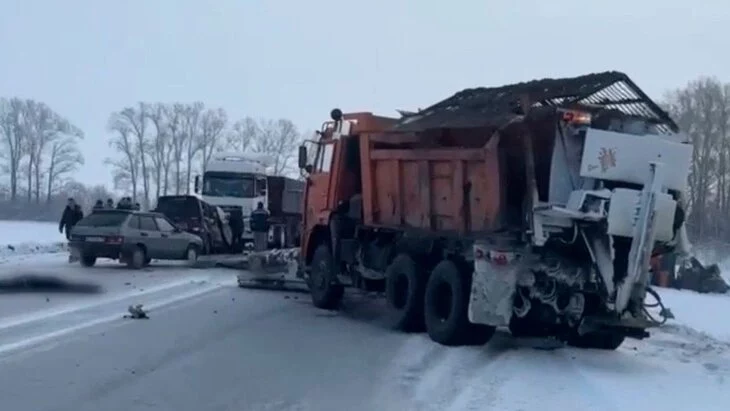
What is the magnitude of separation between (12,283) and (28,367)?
1120 cm

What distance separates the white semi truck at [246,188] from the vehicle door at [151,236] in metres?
7.09

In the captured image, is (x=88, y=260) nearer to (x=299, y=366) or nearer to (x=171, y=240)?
(x=171, y=240)

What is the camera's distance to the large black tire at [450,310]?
42.9 ft

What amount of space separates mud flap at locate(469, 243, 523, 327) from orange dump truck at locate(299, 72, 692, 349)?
1 cm

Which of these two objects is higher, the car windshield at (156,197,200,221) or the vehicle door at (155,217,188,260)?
the car windshield at (156,197,200,221)

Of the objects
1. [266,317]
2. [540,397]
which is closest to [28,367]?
[540,397]

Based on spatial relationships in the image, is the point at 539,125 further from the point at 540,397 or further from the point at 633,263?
the point at 540,397

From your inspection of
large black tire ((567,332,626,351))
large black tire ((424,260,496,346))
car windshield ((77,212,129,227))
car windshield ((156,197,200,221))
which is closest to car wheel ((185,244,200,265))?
car windshield ((77,212,129,227))

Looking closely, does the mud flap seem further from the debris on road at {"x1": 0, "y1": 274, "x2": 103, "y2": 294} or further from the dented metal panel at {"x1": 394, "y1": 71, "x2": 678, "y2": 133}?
the debris on road at {"x1": 0, "y1": 274, "x2": 103, "y2": 294}

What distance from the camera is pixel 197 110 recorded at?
375ft

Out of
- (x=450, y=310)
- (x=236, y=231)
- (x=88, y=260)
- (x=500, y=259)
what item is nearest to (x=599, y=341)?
(x=450, y=310)

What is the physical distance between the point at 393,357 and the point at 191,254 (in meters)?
17.4

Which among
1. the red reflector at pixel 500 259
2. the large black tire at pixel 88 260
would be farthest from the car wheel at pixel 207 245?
the red reflector at pixel 500 259

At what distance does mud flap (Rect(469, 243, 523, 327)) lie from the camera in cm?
1229
